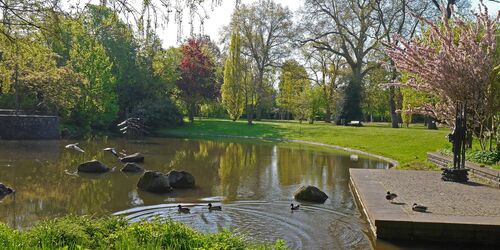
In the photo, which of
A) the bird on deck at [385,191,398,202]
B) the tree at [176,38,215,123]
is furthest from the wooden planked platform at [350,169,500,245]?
the tree at [176,38,215,123]

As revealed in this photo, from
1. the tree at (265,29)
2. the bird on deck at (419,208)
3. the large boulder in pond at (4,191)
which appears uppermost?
the tree at (265,29)

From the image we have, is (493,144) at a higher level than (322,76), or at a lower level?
lower

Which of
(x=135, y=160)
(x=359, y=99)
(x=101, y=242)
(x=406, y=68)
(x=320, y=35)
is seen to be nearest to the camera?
(x=101, y=242)

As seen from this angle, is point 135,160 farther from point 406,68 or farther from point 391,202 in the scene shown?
point 391,202

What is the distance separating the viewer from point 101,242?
661cm

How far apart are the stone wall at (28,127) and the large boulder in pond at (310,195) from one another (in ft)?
89.6

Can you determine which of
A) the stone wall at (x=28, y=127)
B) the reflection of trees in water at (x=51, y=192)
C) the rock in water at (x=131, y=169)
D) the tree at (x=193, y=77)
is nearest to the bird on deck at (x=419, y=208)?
the reflection of trees in water at (x=51, y=192)

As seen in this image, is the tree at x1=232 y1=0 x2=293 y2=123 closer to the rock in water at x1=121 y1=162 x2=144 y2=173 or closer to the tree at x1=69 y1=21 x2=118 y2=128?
the tree at x1=69 y1=21 x2=118 y2=128

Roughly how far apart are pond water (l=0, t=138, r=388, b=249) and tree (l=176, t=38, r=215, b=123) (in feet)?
97.6

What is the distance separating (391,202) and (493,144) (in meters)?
12.3

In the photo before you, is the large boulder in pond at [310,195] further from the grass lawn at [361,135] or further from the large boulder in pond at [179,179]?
the grass lawn at [361,135]

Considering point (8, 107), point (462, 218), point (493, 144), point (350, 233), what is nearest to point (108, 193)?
point (350, 233)

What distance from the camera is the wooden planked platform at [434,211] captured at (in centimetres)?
949

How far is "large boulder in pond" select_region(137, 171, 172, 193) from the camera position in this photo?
1567 cm
